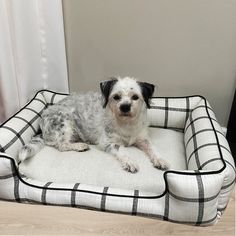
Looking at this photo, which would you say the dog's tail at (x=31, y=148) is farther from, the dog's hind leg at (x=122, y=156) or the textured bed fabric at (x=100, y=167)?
the dog's hind leg at (x=122, y=156)

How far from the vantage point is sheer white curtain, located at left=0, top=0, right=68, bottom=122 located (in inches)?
94.1

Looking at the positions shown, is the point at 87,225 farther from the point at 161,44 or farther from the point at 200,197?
the point at 161,44

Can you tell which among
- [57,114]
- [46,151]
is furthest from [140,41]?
[46,151]

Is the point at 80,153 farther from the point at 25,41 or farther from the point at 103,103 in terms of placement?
the point at 25,41

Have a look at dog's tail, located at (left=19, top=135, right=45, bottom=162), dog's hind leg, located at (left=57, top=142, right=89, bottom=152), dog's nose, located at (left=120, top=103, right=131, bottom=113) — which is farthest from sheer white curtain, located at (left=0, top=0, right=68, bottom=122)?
dog's nose, located at (left=120, top=103, right=131, bottom=113)

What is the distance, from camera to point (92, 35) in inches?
103

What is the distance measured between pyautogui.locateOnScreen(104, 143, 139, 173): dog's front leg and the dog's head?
232 millimetres

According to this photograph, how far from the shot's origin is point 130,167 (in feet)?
6.64

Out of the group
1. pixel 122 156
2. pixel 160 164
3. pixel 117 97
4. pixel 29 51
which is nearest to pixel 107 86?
pixel 117 97

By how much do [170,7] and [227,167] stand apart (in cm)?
134

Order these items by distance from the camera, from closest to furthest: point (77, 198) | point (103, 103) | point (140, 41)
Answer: point (77, 198) < point (103, 103) < point (140, 41)

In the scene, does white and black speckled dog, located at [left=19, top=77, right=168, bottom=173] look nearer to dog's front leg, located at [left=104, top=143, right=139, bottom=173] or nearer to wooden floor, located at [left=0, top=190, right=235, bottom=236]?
dog's front leg, located at [left=104, top=143, right=139, bottom=173]

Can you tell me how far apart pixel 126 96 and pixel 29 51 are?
1.01 metres

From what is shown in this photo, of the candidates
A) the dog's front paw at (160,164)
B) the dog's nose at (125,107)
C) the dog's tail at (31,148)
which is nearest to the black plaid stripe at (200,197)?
the dog's front paw at (160,164)
